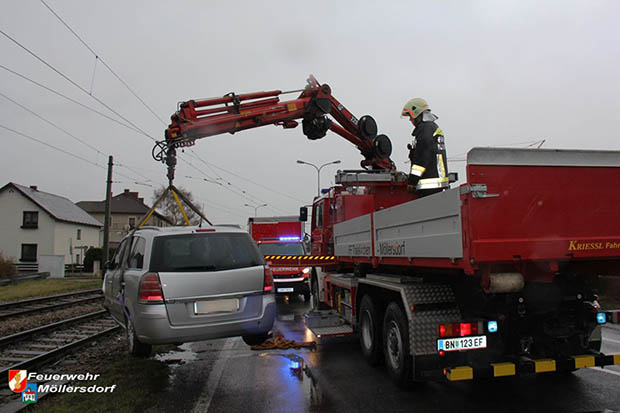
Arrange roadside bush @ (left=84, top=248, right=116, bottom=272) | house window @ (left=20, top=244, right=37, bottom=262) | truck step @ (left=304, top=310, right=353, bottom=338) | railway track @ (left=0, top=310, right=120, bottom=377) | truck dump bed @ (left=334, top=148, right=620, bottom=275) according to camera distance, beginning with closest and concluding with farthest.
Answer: truck dump bed @ (left=334, top=148, right=620, bottom=275)
railway track @ (left=0, top=310, right=120, bottom=377)
truck step @ (left=304, top=310, right=353, bottom=338)
roadside bush @ (left=84, top=248, right=116, bottom=272)
house window @ (left=20, top=244, right=37, bottom=262)

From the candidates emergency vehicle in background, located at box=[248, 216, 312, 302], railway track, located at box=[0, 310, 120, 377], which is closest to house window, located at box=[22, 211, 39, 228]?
emergency vehicle in background, located at box=[248, 216, 312, 302]

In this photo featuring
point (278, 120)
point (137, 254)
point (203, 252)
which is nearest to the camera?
point (203, 252)

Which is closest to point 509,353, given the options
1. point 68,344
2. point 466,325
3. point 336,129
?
point 466,325

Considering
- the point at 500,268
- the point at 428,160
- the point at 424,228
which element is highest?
the point at 428,160

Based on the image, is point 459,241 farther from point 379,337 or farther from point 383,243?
point 379,337

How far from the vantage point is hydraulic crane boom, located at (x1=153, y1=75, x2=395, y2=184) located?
8867 mm

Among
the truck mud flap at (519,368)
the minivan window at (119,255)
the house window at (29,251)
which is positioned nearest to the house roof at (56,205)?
the house window at (29,251)

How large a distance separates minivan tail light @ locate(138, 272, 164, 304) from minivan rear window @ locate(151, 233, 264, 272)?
141 millimetres

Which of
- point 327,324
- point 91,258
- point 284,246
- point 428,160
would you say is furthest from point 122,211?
point 428,160

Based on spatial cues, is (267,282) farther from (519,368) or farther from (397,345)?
(519,368)

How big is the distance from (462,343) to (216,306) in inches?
106

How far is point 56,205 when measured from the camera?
148 ft

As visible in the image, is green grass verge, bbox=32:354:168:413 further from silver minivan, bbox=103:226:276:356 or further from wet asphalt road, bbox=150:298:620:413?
silver minivan, bbox=103:226:276:356

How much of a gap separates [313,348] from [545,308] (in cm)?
392
